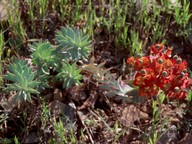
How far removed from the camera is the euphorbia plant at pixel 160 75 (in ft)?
7.39

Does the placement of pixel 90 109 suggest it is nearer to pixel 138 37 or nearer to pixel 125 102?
pixel 125 102

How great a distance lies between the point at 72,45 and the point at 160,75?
1.50 ft

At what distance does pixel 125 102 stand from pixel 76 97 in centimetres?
26

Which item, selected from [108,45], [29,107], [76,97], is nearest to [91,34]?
[108,45]

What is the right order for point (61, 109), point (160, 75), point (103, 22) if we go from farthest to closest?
1. point (103, 22)
2. point (61, 109)
3. point (160, 75)

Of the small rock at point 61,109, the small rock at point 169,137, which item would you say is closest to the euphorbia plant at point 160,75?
the small rock at point 169,137

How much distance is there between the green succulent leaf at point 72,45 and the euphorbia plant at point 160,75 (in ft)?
0.80

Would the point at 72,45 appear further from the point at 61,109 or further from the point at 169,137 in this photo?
the point at 169,137

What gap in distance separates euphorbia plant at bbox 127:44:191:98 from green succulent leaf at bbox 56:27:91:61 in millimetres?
242

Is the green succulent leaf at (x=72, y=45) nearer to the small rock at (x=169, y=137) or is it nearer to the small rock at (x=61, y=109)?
the small rock at (x=61, y=109)

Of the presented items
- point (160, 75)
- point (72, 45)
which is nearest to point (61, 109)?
point (72, 45)

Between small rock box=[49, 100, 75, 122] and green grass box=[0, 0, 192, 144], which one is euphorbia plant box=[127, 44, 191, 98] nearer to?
green grass box=[0, 0, 192, 144]

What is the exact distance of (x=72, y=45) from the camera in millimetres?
2354

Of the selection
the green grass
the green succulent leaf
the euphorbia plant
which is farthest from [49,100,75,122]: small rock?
the euphorbia plant
